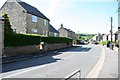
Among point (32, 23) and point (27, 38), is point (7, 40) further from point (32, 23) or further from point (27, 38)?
point (32, 23)

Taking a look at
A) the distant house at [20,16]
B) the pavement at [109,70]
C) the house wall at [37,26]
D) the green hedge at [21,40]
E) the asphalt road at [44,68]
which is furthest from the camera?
the house wall at [37,26]

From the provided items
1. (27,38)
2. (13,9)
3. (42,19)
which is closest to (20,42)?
(27,38)

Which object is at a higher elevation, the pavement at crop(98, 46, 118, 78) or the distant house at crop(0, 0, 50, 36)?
the distant house at crop(0, 0, 50, 36)

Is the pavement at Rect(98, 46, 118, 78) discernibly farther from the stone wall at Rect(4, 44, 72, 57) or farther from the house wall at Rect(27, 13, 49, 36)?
the house wall at Rect(27, 13, 49, 36)

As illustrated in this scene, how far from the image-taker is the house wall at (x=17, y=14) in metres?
45.4

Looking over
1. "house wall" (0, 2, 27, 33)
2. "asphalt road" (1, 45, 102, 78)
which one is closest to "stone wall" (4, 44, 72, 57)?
"asphalt road" (1, 45, 102, 78)

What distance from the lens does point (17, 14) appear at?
46.0m

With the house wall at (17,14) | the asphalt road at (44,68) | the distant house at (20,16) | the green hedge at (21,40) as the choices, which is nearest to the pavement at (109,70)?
the asphalt road at (44,68)

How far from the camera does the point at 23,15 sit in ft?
148

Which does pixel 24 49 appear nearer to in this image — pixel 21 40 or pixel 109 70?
pixel 21 40

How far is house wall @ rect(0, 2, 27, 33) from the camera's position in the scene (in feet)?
149

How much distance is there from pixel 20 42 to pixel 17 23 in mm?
19329

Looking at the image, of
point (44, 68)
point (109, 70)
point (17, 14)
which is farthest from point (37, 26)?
point (109, 70)

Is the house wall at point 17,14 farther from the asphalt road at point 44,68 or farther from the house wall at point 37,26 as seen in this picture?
the asphalt road at point 44,68
